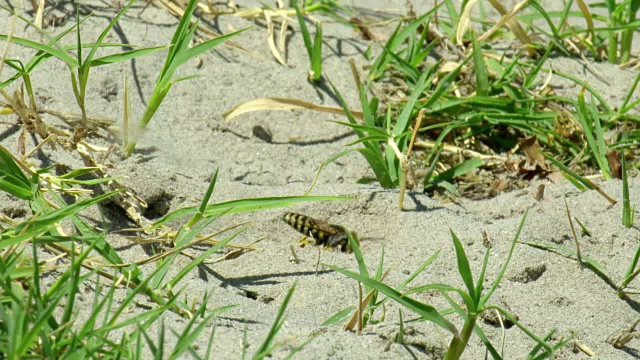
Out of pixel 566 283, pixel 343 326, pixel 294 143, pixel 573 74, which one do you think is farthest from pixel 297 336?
pixel 573 74

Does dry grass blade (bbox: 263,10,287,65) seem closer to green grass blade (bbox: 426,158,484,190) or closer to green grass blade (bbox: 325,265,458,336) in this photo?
green grass blade (bbox: 426,158,484,190)

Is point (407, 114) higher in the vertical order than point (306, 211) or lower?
higher

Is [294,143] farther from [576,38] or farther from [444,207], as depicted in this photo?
[576,38]

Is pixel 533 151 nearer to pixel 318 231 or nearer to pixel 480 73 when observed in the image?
pixel 480 73

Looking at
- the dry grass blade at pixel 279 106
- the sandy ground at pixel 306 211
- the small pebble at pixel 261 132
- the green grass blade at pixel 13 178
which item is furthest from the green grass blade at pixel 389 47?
the green grass blade at pixel 13 178

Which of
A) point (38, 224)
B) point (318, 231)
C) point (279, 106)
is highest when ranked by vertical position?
point (38, 224)

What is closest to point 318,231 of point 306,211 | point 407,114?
point 306,211

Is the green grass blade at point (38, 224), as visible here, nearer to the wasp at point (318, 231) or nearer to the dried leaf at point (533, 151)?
the wasp at point (318, 231)
